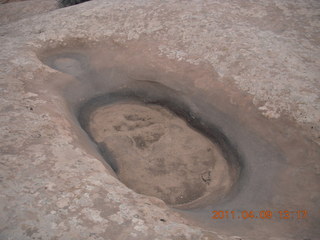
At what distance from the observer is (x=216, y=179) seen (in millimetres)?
2561

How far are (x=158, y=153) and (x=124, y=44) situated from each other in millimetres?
1447

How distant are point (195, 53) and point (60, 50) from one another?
159 cm

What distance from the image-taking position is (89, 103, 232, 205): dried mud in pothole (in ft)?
8.12

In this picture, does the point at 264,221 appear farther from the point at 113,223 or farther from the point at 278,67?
the point at 278,67

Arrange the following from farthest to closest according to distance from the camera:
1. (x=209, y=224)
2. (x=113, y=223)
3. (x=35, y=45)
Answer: (x=35, y=45) → (x=209, y=224) → (x=113, y=223)

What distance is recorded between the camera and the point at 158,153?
2.77 meters

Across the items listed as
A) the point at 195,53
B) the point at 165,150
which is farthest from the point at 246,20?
the point at 165,150

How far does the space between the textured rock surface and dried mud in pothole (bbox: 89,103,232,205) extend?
483 millimetres
